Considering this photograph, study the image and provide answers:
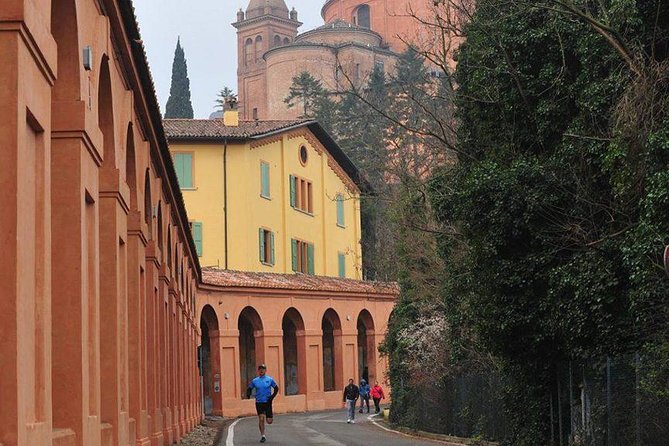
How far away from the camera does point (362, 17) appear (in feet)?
389

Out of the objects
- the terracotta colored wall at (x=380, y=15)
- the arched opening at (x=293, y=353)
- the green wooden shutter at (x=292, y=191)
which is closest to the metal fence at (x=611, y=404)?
the arched opening at (x=293, y=353)

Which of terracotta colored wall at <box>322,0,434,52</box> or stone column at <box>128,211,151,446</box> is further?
terracotta colored wall at <box>322,0,434,52</box>

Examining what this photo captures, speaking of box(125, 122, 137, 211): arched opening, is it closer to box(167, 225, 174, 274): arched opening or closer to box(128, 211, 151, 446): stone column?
box(128, 211, 151, 446): stone column

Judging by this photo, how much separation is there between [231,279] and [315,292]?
5.23m

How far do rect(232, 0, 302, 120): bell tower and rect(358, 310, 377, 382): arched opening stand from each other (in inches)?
2610

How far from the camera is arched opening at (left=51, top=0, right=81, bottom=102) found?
1269 centimetres

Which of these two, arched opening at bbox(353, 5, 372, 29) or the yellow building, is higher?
arched opening at bbox(353, 5, 372, 29)

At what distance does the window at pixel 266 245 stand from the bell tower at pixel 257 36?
69.6 metres

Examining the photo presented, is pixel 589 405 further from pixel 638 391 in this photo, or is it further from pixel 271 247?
pixel 271 247

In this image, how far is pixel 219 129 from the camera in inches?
2295

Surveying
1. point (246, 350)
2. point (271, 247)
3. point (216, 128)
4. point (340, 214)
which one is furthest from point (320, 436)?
point (340, 214)

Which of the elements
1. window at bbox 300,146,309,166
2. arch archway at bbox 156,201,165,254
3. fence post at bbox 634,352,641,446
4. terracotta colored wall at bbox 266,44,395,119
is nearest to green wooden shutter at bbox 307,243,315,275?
window at bbox 300,146,309,166

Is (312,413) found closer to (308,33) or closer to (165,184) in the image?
(165,184)

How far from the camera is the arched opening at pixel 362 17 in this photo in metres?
118
